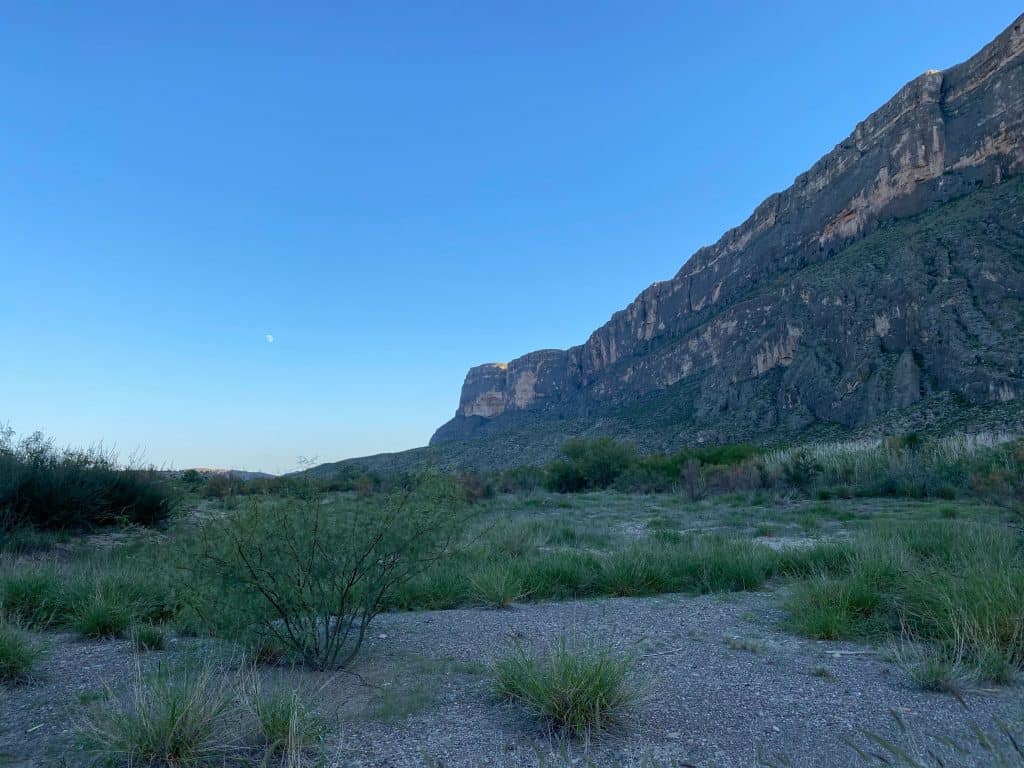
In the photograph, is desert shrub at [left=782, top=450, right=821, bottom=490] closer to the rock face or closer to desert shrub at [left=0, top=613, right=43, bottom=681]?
the rock face

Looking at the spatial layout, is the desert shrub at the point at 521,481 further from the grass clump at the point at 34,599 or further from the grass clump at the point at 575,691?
the grass clump at the point at 575,691

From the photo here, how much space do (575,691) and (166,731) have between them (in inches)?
83.2

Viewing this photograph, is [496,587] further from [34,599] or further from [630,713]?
[34,599]

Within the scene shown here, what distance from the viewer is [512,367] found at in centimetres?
16000

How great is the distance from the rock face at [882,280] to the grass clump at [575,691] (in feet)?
130

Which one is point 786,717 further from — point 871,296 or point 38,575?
point 871,296

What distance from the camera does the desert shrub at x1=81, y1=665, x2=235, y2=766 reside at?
3010 millimetres

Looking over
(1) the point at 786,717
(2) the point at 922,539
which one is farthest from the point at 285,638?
(2) the point at 922,539

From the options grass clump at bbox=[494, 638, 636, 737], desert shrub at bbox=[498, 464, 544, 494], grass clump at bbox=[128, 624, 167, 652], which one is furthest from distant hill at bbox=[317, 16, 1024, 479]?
grass clump at bbox=[494, 638, 636, 737]

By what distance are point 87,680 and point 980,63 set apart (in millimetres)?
73483

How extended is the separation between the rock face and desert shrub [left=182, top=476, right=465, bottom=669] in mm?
39606

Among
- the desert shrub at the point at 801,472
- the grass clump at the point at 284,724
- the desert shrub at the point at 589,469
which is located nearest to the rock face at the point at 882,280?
the desert shrub at the point at 801,472

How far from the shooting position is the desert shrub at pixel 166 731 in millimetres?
3010

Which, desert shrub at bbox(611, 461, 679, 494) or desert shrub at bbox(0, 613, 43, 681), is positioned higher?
desert shrub at bbox(611, 461, 679, 494)
